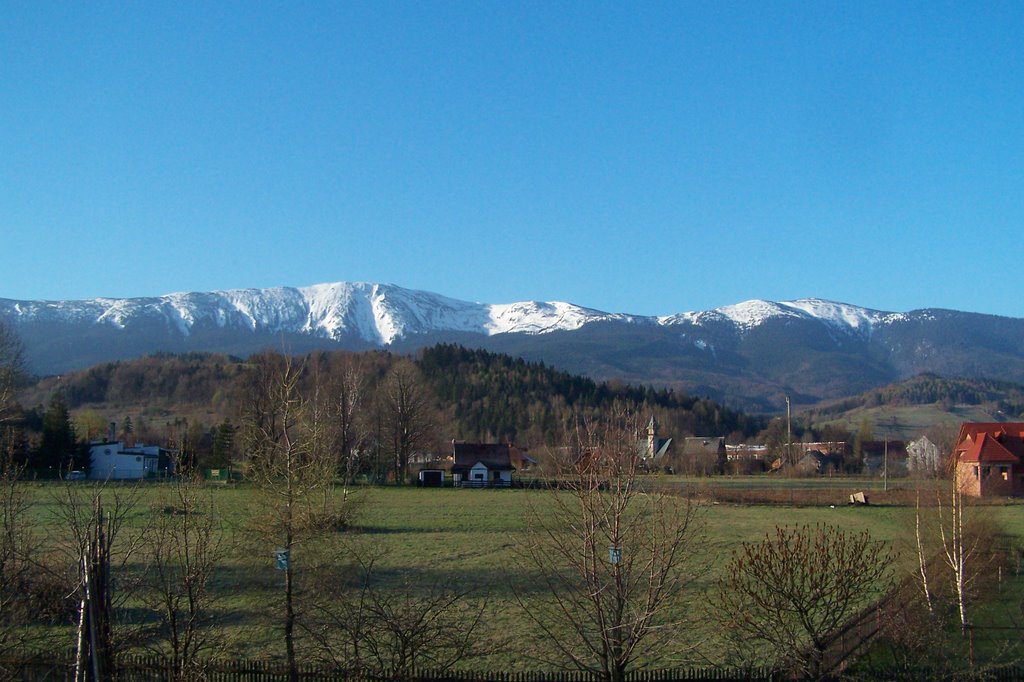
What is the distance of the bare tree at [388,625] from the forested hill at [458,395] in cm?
9073

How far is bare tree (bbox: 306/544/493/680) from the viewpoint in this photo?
11.9 m

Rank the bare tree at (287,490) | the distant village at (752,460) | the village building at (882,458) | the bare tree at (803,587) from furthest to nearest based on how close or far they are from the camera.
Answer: the village building at (882,458) < the distant village at (752,460) < the bare tree at (287,490) < the bare tree at (803,587)

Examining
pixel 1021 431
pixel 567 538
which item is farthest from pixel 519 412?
pixel 567 538

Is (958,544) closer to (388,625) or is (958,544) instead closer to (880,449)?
(388,625)

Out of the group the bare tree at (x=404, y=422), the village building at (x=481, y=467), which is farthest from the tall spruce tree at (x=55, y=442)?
the village building at (x=481, y=467)

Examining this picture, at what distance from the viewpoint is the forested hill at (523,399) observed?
4870 inches

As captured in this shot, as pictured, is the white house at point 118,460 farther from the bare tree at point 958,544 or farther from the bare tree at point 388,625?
the bare tree at point 958,544

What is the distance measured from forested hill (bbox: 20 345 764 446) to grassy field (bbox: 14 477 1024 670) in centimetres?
6563

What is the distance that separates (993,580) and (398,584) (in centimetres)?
1667

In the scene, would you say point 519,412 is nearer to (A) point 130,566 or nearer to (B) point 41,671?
(A) point 130,566

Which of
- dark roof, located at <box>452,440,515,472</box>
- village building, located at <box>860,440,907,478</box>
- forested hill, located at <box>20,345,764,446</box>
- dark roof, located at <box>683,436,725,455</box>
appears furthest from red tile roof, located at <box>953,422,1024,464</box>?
forested hill, located at <box>20,345,764,446</box>

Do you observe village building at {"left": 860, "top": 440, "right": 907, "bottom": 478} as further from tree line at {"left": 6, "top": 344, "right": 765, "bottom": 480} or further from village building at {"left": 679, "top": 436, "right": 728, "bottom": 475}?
tree line at {"left": 6, "top": 344, "right": 765, "bottom": 480}

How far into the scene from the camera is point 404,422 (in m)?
76.4

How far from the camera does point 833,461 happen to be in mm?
104250
